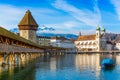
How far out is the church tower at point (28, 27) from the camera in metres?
125

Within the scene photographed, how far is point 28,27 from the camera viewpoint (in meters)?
126

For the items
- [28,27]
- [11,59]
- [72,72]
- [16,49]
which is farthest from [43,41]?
[72,72]

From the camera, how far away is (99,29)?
19788 centimetres

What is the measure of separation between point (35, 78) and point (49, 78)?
1.54 metres

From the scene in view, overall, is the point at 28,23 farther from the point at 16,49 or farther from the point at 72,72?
the point at 72,72

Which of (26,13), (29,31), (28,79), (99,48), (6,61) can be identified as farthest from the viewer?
(99,48)

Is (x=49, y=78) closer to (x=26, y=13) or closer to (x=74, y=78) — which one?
(x=74, y=78)

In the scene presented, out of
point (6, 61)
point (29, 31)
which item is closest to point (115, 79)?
point (6, 61)

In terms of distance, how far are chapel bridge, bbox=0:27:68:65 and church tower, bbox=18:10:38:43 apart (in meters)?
20.3

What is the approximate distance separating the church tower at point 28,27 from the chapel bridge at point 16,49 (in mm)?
20292

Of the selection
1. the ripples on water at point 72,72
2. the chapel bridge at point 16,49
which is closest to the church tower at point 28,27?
the chapel bridge at point 16,49

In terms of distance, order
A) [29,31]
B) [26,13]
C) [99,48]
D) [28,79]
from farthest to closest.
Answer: [99,48]
[26,13]
[29,31]
[28,79]

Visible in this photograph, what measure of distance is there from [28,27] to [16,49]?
254ft

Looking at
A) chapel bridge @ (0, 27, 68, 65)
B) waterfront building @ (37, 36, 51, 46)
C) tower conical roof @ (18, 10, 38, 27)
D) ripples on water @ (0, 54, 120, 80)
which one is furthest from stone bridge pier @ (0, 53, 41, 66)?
waterfront building @ (37, 36, 51, 46)
